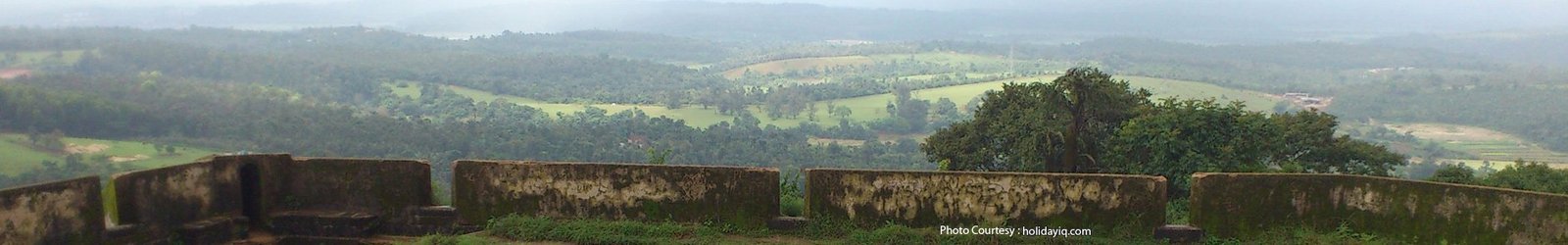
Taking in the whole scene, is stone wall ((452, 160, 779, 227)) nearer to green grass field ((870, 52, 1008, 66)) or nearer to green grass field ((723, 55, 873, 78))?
green grass field ((723, 55, 873, 78))

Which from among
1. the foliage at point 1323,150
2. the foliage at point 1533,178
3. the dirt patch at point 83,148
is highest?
the foliage at point 1323,150

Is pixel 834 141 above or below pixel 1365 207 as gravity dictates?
below

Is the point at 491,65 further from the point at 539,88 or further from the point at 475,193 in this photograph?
the point at 475,193

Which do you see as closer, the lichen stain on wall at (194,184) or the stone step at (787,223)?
the lichen stain on wall at (194,184)

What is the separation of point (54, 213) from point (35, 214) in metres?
0.10

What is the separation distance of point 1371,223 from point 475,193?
225 inches

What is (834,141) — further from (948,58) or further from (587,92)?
(948,58)

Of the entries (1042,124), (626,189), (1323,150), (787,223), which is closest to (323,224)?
(626,189)

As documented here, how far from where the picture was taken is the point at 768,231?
265 inches

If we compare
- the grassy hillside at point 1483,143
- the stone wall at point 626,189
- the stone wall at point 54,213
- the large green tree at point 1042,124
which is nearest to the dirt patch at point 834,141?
the grassy hillside at point 1483,143

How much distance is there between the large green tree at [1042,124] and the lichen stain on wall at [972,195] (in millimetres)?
6613

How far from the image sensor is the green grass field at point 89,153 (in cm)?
4220

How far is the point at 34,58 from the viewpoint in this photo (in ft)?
281

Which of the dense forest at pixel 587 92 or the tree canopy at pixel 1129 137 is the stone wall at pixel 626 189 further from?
the tree canopy at pixel 1129 137
